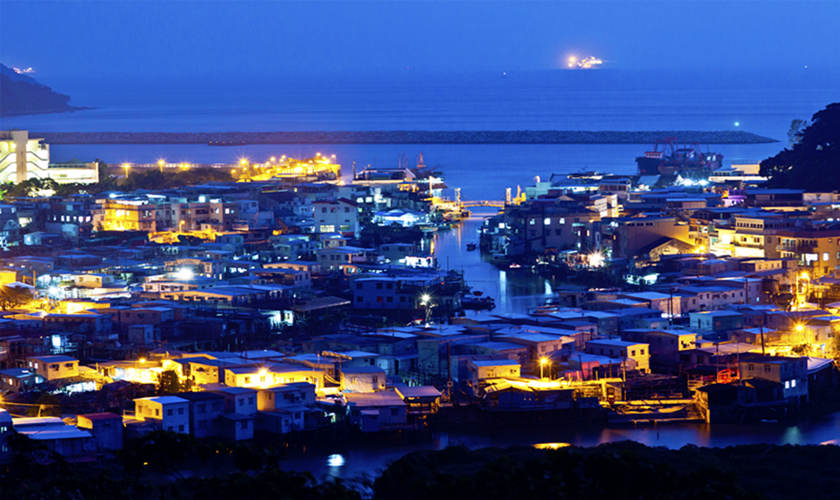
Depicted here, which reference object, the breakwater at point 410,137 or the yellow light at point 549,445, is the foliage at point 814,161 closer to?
the yellow light at point 549,445

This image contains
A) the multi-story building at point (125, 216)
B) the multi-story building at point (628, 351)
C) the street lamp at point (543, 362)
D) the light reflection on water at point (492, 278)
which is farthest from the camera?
the multi-story building at point (125, 216)

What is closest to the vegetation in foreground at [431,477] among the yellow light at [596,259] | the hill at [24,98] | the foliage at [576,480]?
the foliage at [576,480]

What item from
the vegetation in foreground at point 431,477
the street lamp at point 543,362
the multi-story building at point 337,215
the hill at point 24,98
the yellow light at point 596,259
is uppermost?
the hill at point 24,98

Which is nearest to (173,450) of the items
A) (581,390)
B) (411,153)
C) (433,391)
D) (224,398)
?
(224,398)

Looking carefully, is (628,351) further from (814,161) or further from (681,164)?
(681,164)

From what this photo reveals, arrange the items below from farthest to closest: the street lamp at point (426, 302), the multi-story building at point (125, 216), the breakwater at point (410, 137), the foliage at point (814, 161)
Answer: the breakwater at point (410, 137) → the foliage at point (814, 161) → the multi-story building at point (125, 216) → the street lamp at point (426, 302)

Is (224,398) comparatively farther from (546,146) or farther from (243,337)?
(546,146)
